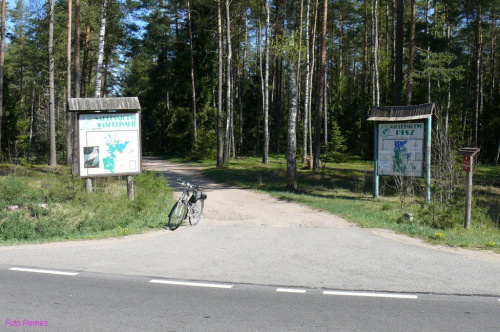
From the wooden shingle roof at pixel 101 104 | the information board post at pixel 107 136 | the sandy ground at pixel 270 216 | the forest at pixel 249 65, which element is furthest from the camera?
the forest at pixel 249 65

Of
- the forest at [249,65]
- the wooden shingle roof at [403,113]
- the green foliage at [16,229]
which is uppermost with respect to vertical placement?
the forest at [249,65]

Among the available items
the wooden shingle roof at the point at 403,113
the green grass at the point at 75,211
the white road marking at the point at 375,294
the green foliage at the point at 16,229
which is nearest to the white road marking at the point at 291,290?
the white road marking at the point at 375,294

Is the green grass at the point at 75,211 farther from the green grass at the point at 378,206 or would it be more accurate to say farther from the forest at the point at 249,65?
the forest at the point at 249,65

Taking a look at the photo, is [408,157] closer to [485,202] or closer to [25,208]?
[485,202]

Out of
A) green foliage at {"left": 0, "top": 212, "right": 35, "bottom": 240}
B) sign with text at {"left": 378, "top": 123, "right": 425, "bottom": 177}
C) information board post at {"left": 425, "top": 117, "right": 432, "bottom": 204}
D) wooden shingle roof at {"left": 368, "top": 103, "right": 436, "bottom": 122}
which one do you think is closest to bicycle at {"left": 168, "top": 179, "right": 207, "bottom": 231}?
green foliage at {"left": 0, "top": 212, "right": 35, "bottom": 240}

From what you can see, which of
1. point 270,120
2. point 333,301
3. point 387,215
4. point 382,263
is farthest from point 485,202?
point 270,120

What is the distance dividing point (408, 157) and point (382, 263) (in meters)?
9.57

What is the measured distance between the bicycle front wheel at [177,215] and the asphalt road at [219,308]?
444 centimetres

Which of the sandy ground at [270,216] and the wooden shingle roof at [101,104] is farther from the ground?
the wooden shingle roof at [101,104]

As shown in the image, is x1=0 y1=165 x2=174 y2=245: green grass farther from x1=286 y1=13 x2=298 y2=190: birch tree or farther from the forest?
the forest

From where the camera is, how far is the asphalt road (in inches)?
213

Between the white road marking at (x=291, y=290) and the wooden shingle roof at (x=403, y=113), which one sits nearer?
the white road marking at (x=291, y=290)

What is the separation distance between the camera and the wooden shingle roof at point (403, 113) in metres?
16.6

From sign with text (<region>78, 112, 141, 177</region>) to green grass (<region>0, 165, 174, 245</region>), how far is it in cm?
97
